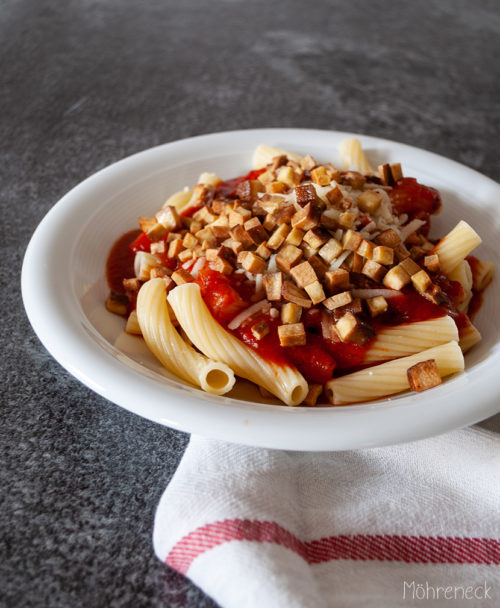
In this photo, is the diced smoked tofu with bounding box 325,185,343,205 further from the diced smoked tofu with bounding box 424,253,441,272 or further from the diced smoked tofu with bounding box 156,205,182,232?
the diced smoked tofu with bounding box 156,205,182,232

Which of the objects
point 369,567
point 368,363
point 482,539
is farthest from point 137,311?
point 482,539

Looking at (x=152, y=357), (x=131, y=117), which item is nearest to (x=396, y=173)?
(x=152, y=357)

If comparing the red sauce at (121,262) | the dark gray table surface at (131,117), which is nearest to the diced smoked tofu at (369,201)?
the red sauce at (121,262)

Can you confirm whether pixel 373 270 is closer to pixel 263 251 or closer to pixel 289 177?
pixel 263 251

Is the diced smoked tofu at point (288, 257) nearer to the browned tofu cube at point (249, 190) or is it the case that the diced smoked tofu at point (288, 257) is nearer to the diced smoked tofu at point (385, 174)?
the browned tofu cube at point (249, 190)

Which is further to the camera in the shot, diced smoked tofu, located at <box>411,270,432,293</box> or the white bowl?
diced smoked tofu, located at <box>411,270,432,293</box>

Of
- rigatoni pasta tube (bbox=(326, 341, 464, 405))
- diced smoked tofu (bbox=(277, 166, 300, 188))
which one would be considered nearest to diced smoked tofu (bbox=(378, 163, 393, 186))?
diced smoked tofu (bbox=(277, 166, 300, 188))

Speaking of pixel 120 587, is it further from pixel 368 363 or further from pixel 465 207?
pixel 465 207
